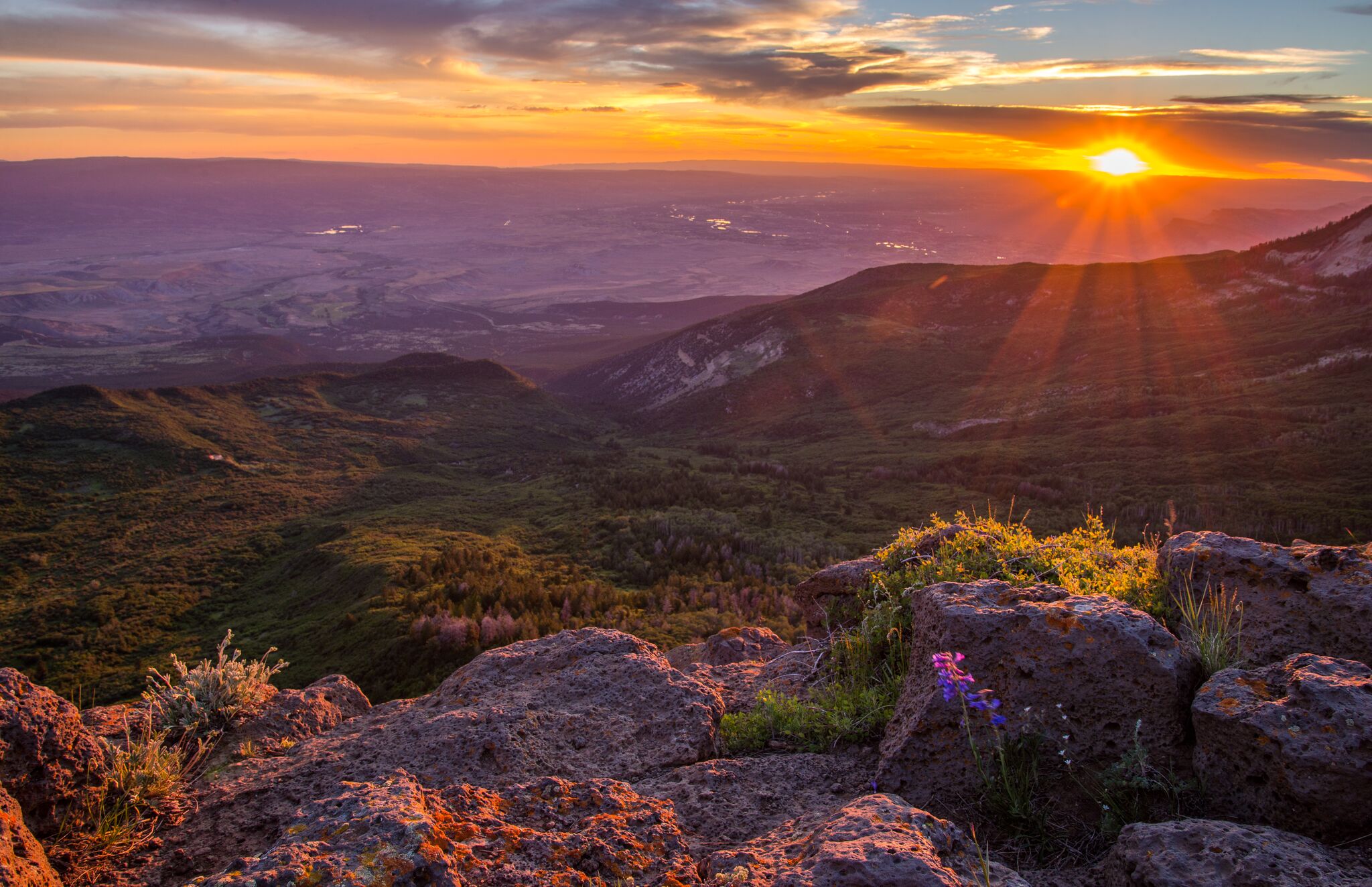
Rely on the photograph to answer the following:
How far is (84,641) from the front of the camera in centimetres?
1681

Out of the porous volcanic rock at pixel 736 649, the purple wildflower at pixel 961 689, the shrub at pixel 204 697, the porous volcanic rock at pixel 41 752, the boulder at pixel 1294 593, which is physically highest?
the boulder at pixel 1294 593

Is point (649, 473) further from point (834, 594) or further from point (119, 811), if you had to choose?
point (119, 811)

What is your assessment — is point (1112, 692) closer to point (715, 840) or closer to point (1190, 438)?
point (715, 840)

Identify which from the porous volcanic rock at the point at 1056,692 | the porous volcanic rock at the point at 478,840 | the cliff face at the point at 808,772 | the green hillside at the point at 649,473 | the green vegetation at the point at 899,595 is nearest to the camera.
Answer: the porous volcanic rock at the point at 478,840

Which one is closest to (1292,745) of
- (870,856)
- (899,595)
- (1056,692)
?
(1056,692)

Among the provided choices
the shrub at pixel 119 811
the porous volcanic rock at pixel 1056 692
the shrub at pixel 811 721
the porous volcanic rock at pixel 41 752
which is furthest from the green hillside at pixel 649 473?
the porous volcanic rock at pixel 41 752

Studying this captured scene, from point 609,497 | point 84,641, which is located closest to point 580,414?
point 609,497

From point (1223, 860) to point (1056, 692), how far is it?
926 mm

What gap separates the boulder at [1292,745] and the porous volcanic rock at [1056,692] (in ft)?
0.60

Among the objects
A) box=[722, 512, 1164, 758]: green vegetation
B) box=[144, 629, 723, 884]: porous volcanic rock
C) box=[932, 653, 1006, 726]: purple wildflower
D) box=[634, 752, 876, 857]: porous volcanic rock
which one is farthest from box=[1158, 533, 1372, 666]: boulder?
A: box=[144, 629, 723, 884]: porous volcanic rock

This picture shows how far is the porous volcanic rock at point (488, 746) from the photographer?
3.62 m

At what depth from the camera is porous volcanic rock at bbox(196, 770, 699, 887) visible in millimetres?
2367

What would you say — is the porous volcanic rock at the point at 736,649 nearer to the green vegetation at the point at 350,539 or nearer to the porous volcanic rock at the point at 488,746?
the porous volcanic rock at the point at 488,746

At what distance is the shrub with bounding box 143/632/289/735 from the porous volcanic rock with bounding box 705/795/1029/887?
11.2 ft
